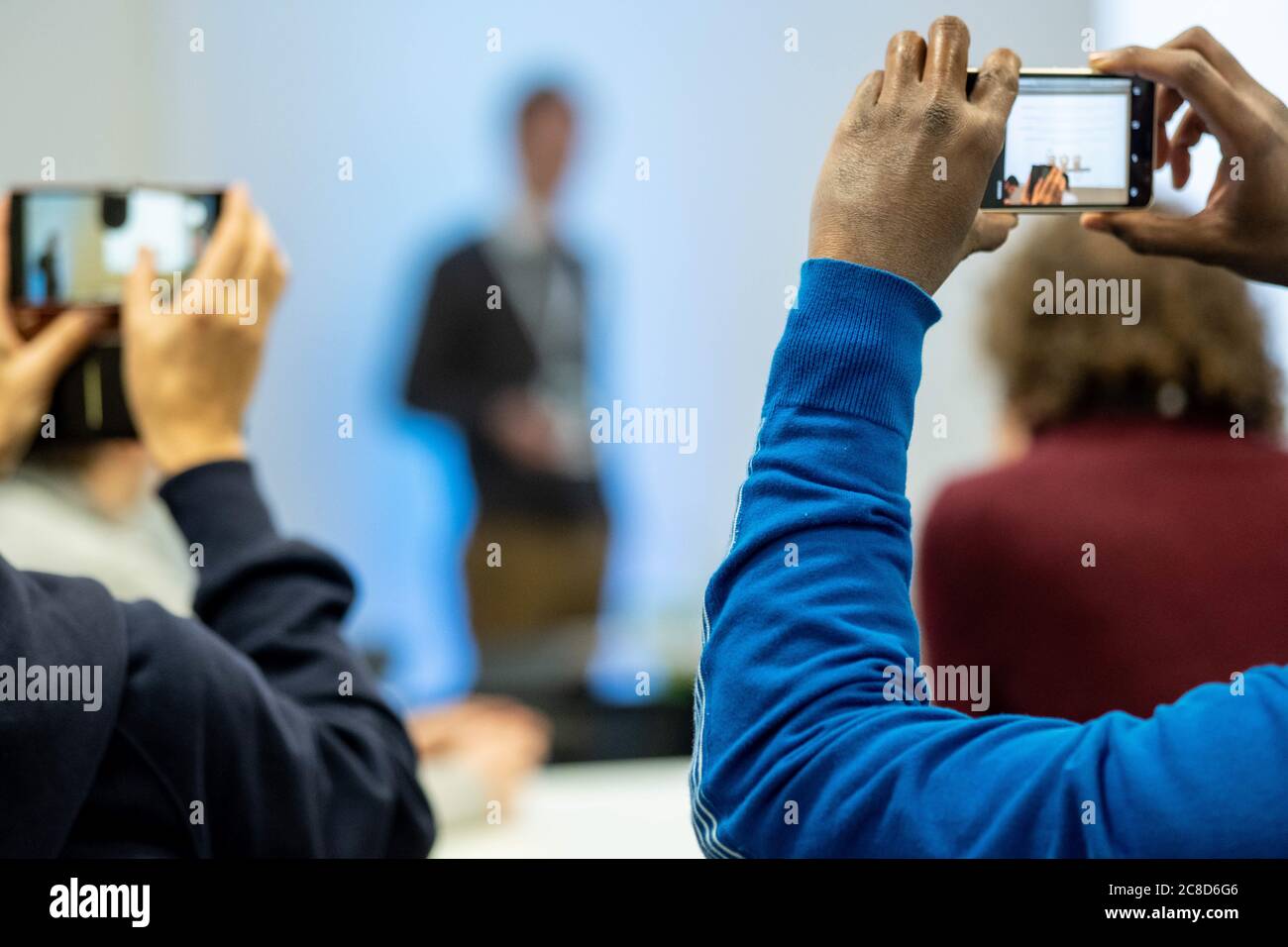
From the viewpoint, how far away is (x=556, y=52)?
8.67 feet

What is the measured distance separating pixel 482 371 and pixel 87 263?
5.46 feet

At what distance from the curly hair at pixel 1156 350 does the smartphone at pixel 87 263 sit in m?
0.71

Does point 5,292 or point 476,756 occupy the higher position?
point 5,292

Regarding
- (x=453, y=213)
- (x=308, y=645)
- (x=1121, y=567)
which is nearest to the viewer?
(x=308, y=645)

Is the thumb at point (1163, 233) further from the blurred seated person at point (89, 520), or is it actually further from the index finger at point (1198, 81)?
the blurred seated person at point (89, 520)

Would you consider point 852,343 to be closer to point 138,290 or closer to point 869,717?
point 869,717

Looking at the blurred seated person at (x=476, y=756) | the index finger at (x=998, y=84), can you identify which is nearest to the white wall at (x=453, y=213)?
the blurred seated person at (x=476, y=756)

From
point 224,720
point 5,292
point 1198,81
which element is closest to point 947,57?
point 1198,81

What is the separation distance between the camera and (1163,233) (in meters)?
0.61

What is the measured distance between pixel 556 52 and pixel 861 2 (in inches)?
37.3

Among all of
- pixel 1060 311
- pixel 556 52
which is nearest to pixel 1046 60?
pixel 1060 311

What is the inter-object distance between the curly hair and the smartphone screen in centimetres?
70
